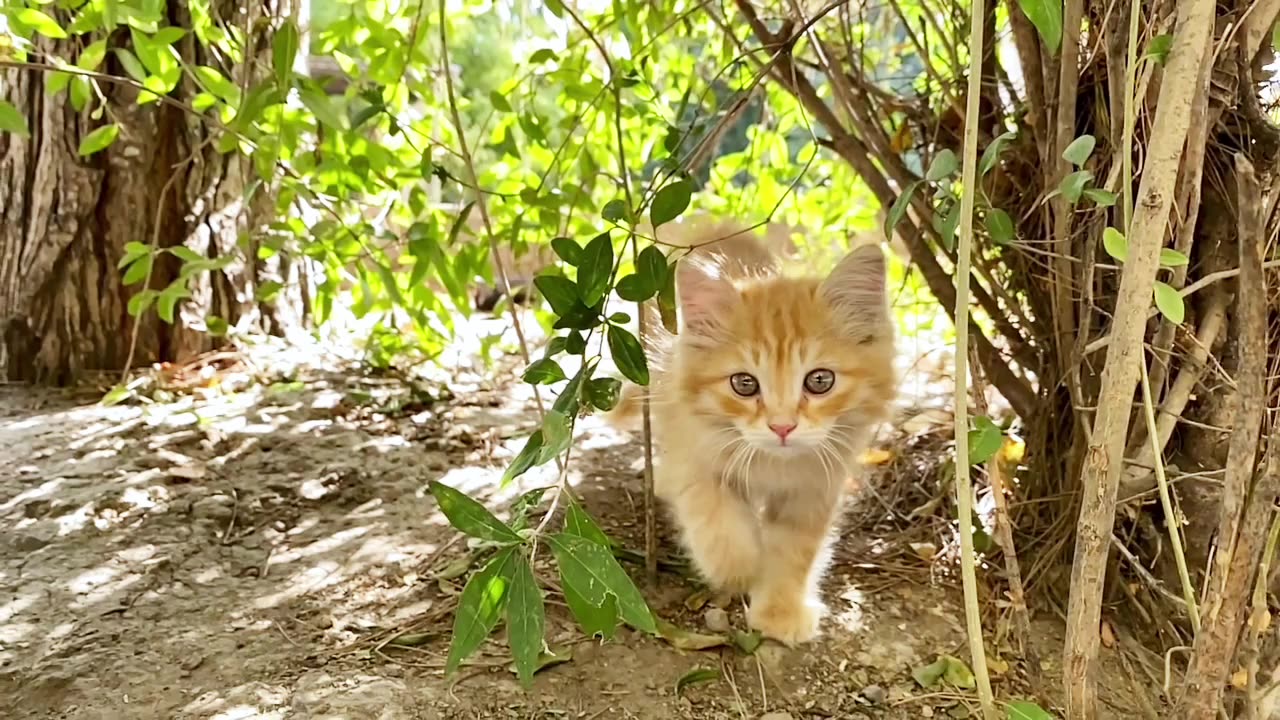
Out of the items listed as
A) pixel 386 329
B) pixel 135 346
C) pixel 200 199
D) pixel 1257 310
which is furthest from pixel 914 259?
pixel 135 346

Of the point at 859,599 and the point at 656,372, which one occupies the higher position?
A: the point at 656,372

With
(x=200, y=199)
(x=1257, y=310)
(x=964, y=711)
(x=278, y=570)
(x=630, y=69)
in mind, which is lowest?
(x=964, y=711)

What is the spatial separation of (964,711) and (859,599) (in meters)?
0.28

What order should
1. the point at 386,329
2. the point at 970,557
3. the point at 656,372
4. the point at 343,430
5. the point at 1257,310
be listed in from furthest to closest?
1. the point at 386,329
2. the point at 343,430
3. the point at 656,372
4. the point at 1257,310
5. the point at 970,557

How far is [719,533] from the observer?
1.46m

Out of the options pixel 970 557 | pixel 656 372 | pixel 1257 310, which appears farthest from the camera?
pixel 656 372

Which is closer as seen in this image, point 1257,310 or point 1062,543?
point 1257,310

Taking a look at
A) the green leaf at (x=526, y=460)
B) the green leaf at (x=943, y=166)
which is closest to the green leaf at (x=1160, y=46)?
the green leaf at (x=943, y=166)

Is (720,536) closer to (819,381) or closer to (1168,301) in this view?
(819,381)

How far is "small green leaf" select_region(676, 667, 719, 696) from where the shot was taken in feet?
4.17

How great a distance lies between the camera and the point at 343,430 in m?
2.00

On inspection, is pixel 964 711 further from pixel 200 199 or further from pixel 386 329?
pixel 200 199

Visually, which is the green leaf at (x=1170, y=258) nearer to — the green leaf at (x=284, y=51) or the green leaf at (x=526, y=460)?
the green leaf at (x=526, y=460)

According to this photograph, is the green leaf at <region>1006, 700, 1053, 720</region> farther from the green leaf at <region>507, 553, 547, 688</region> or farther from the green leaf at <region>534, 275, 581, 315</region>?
the green leaf at <region>534, 275, 581, 315</region>
